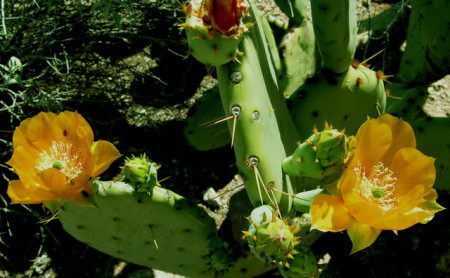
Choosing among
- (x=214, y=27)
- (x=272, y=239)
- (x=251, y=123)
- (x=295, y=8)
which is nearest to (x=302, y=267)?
(x=272, y=239)

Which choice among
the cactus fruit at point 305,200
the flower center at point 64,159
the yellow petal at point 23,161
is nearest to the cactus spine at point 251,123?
the cactus fruit at point 305,200

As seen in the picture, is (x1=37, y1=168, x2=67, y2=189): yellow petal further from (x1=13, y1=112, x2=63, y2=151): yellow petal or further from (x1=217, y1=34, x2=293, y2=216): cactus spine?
(x1=217, y1=34, x2=293, y2=216): cactus spine

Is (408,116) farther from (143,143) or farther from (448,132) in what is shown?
(143,143)

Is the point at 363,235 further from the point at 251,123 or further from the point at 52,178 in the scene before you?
the point at 52,178

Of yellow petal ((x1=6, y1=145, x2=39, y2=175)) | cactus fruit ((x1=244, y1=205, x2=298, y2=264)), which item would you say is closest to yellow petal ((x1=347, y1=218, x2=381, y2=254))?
cactus fruit ((x1=244, y1=205, x2=298, y2=264))

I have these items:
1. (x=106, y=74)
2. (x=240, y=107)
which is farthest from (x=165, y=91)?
(x=240, y=107)

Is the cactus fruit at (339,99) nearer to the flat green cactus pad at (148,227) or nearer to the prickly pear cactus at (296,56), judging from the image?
the prickly pear cactus at (296,56)

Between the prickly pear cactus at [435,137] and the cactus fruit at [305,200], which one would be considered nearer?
the cactus fruit at [305,200]
